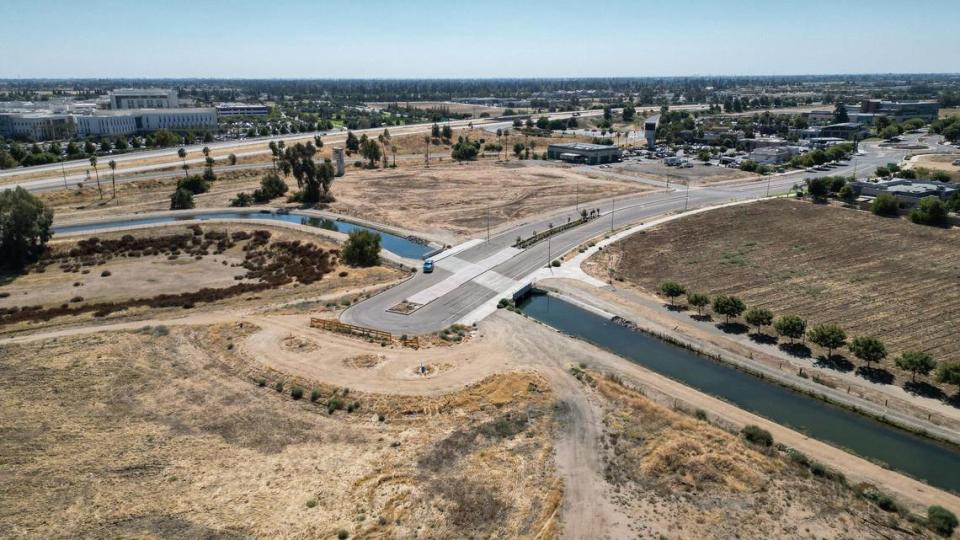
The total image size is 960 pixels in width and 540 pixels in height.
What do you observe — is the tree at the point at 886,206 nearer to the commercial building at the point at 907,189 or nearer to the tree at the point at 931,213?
the tree at the point at 931,213

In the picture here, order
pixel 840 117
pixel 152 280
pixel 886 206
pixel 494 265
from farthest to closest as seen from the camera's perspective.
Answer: pixel 840 117 < pixel 886 206 < pixel 494 265 < pixel 152 280

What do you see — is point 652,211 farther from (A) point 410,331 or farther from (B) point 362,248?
(A) point 410,331

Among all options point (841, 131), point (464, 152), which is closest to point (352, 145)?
point (464, 152)

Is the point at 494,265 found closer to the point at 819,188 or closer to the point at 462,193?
the point at 462,193

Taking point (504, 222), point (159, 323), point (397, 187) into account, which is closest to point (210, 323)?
point (159, 323)

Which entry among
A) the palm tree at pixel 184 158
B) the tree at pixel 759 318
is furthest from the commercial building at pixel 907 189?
the palm tree at pixel 184 158

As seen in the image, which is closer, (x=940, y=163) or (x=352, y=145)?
(x=940, y=163)
